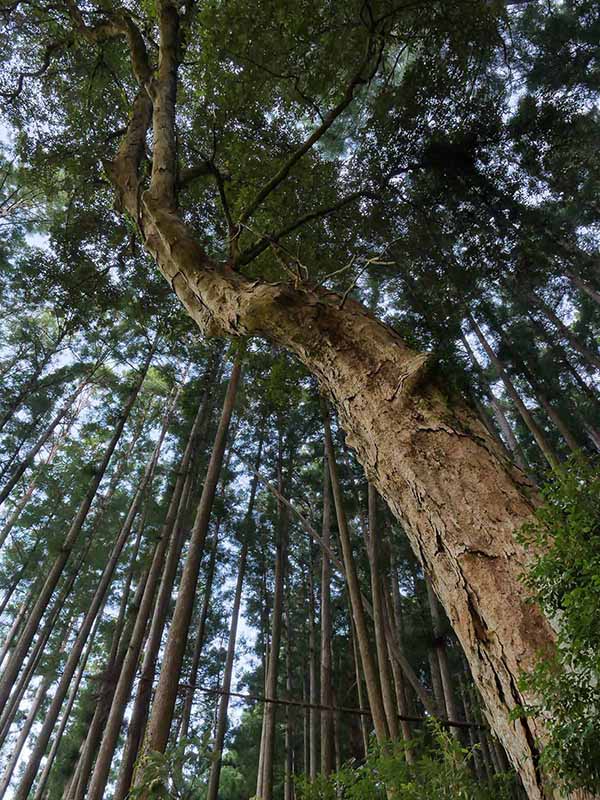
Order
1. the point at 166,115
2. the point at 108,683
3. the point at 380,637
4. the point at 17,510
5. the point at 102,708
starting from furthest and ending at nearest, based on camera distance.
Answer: the point at 17,510 < the point at 102,708 < the point at 108,683 < the point at 380,637 < the point at 166,115

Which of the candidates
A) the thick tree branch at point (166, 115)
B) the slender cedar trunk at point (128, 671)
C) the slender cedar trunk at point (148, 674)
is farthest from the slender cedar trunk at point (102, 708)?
the thick tree branch at point (166, 115)

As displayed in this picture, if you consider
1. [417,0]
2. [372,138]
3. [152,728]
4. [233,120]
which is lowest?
[152,728]

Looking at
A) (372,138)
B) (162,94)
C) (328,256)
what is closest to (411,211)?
(372,138)

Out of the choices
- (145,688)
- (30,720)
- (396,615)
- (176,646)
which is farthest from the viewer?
(30,720)

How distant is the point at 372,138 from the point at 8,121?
4.93 m

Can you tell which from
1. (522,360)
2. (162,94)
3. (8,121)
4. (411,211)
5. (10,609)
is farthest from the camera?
(10,609)

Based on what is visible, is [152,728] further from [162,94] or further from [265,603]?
[265,603]

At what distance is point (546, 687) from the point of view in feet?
2.62

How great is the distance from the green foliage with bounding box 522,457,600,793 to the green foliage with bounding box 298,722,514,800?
0.92 meters

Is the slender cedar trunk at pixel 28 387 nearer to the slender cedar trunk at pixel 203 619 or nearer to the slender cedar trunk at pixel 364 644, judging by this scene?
the slender cedar trunk at pixel 203 619

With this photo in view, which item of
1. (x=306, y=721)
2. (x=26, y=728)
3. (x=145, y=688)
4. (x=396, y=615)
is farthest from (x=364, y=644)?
(x=26, y=728)

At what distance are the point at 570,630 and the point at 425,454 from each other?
1.86 ft

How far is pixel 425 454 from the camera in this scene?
50.6 inches

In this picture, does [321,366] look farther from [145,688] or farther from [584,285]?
[584,285]
